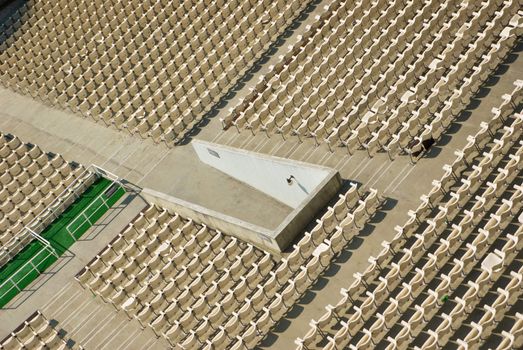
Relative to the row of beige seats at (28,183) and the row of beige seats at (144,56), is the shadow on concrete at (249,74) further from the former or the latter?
the row of beige seats at (28,183)

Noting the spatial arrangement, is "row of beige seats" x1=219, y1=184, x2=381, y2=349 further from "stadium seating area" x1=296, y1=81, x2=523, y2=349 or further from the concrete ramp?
"stadium seating area" x1=296, y1=81, x2=523, y2=349

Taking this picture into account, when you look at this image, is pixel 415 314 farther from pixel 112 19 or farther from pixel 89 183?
pixel 112 19

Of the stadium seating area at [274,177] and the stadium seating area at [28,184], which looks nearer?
the stadium seating area at [274,177]

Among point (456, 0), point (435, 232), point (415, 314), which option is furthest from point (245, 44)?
point (415, 314)

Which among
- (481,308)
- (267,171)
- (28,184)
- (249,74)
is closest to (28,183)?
(28,184)

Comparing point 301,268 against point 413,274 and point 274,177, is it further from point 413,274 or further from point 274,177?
point 274,177

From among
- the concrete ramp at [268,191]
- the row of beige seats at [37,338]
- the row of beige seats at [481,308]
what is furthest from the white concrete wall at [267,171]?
the row of beige seats at [37,338]
